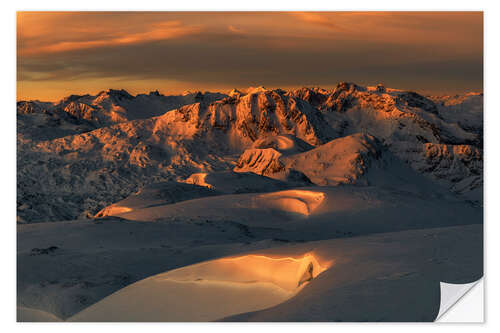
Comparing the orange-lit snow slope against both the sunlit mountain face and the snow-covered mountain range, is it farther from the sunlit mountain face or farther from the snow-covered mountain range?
the snow-covered mountain range

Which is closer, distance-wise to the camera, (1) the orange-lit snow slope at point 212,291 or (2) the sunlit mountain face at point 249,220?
(2) the sunlit mountain face at point 249,220

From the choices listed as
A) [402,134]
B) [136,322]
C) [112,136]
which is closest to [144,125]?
[112,136]

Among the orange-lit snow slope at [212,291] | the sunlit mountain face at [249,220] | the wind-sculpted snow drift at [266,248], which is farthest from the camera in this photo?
the orange-lit snow slope at [212,291]

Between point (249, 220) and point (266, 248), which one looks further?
point (249, 220)

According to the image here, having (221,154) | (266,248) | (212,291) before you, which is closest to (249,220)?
(266,248)

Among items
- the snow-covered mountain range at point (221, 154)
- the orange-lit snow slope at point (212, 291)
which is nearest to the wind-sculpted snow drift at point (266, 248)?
the orange-lit snow slope at point (212, 291)

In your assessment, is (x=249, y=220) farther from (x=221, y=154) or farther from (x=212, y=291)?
(x=221, y=154)

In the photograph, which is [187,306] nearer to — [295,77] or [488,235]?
[488,235]

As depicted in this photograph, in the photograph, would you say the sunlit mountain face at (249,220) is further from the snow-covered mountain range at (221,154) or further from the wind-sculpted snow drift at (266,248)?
the snow-covered mountain range at (221,154)

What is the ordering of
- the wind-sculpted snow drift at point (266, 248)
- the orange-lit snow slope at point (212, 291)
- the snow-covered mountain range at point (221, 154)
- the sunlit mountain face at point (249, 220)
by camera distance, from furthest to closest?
the snow-covered mountain range at point (221, 154)
the orange-lit snow slope at point (212, 291)
the sunlit mountain face at point (249, 220)
the wind-sculpted snow drift at point (266, 248)
